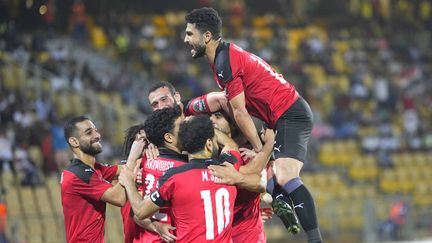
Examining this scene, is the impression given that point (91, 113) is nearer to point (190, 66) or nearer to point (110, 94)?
point (110, 94)

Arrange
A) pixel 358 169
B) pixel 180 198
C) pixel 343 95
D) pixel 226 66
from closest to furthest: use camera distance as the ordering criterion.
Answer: pixel 180 198, pixel 226 66, pixel 358 169, pixel 343 95

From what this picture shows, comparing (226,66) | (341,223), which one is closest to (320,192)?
(341,223)

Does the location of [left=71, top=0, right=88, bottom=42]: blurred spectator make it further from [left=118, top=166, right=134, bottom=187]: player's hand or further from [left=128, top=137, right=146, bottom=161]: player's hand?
[left=118, top=166, right=134, bottom=187]: player's hand

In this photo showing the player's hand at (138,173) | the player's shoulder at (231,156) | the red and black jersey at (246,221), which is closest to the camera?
the player's shoulder at (231,156)

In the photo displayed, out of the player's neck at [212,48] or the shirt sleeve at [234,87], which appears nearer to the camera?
the shirt sleeve at [234,87]

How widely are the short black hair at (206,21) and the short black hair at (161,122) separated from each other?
0.94m

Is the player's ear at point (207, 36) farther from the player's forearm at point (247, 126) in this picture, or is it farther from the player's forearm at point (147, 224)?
the player's forearm at point (147, 224)

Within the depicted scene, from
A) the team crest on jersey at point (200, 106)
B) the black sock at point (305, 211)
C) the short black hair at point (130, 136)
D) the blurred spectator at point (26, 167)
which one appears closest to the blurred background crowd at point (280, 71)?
the blurred spectator at point (26, 167)

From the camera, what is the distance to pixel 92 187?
7.79 meters

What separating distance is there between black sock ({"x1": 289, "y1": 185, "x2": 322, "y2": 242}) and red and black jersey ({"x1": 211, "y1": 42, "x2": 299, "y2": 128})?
2.15 feet

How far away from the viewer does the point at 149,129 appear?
7.15m

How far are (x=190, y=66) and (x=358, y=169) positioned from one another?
483cm

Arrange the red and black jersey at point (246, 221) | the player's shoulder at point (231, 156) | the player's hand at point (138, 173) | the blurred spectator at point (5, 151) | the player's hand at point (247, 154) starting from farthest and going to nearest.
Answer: the blurred spectator at point (5, 151), the red and black jersey at point (246, 221), the player's hand at point (247, 154), the player's hand at point (138, 173), the player's shoulder at point (231, 156)

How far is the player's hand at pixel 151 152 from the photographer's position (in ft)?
24.3
